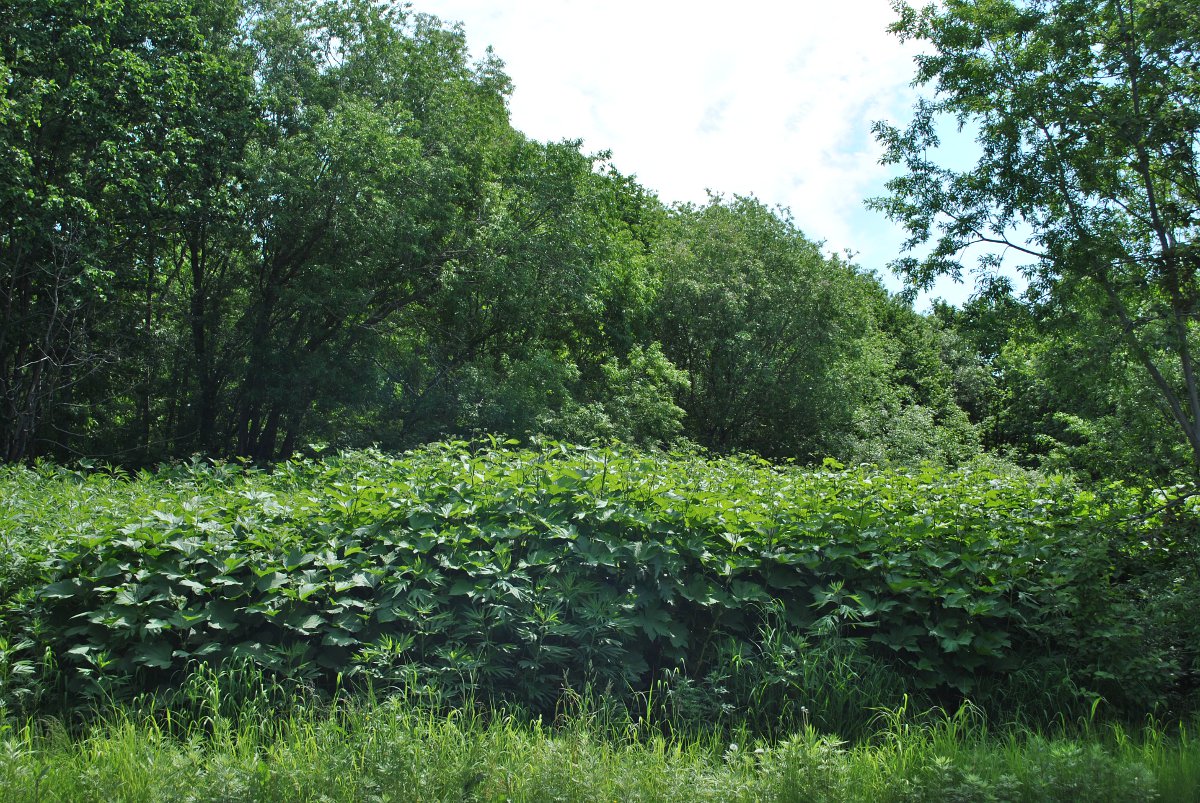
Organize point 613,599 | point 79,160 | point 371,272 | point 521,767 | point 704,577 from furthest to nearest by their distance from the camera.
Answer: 1. point 371,272
2. point 79,160
3. point 704,577
4. point 613,599
5. point 521,767

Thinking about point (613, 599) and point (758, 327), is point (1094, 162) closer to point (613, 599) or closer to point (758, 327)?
point (613, 599)

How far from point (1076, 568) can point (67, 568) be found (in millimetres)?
5960

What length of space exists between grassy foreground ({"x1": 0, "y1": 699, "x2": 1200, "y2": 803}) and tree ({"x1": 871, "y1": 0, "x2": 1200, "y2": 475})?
3495 mm

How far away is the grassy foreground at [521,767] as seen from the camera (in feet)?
11.2

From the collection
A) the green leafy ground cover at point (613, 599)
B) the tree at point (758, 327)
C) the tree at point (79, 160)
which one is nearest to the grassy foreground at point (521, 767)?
the green leafy ground cover at point (613, 599)

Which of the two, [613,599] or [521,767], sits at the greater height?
[613,599]

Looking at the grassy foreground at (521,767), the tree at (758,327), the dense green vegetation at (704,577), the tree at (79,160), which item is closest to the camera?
the grassy foreground at (521,767)

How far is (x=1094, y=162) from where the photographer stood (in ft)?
22.1

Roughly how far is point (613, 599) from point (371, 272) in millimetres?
13580

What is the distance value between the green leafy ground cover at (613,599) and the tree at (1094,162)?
170 cm

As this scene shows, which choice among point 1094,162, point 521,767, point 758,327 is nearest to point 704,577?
point 521,767

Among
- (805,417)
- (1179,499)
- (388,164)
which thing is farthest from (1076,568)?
(805,417)

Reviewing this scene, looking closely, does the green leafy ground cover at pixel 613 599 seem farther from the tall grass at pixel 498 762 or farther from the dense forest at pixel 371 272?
the dense forest at pixel 371 272

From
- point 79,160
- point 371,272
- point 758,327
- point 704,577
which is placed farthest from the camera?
point 758,327
